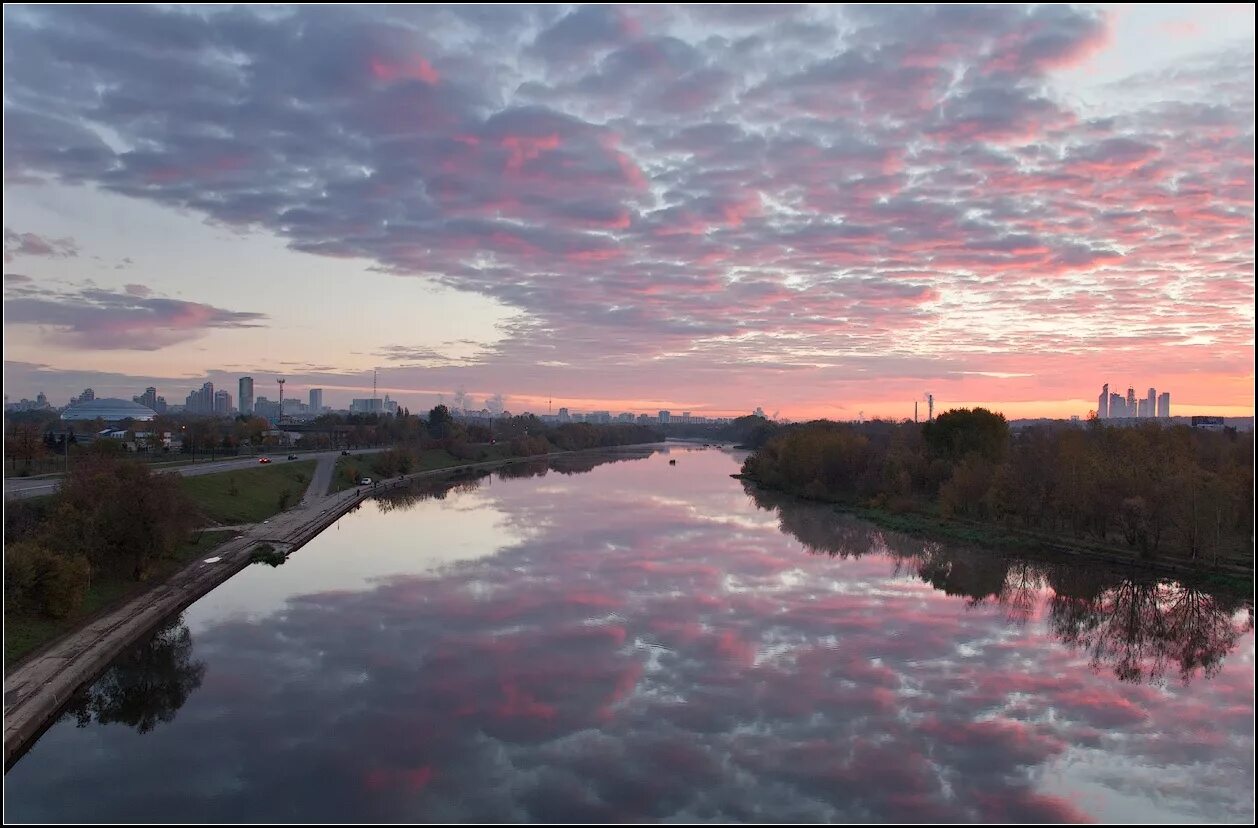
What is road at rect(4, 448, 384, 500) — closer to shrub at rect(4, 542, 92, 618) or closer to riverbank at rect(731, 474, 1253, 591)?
shrub at rect(4, 542, 92, 618)

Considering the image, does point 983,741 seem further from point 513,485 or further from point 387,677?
point 513,485

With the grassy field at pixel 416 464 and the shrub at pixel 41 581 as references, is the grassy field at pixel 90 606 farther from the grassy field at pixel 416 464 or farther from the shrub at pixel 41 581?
the grassy field at pixel 416 464

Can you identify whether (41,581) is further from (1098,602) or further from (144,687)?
(1098,602)

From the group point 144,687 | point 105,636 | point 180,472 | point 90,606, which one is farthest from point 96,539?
point 180,472

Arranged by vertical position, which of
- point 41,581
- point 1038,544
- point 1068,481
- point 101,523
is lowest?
point 1038,544

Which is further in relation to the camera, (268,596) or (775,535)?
(775,535)

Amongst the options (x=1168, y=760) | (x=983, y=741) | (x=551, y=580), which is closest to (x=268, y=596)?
(x=551, y=580)
